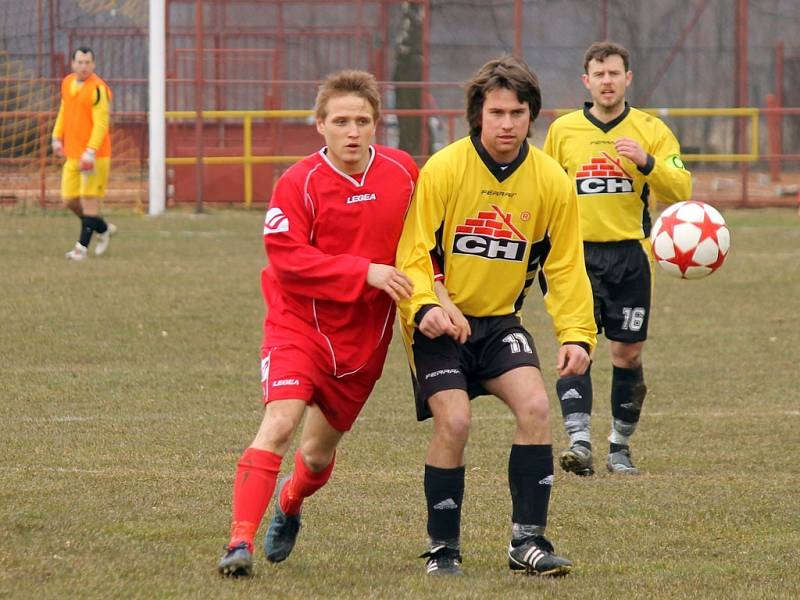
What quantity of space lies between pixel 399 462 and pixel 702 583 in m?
2.43

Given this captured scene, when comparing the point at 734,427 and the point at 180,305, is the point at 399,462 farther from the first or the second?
the point at 180,305

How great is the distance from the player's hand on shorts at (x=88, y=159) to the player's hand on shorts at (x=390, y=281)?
10.4 m

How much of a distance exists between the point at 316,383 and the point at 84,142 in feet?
36.1

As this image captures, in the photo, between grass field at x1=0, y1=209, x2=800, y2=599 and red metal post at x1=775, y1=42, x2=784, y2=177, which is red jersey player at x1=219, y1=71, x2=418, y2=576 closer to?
grass field at x1=0, y1=209, x2=800, y2=599

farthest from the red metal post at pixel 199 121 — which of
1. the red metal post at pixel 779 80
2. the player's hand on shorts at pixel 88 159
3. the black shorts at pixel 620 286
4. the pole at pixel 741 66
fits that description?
the black shorts at pixel 620 286

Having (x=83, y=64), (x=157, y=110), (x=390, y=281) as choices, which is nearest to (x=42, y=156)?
(x=157, y=110)

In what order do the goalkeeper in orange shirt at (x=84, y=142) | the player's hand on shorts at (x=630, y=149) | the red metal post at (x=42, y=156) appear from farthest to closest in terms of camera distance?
the red metal post at (x=42, y=156), the goalkeeper in orange shirt at (x=84, y=142), the player's hand on shorts at (x=630, y=149)

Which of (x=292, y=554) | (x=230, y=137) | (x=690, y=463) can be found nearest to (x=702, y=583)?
(x=292, y=554)

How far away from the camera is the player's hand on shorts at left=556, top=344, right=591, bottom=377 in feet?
16.6

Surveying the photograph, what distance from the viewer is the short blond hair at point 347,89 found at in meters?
5.10

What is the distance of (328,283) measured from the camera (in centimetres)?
494

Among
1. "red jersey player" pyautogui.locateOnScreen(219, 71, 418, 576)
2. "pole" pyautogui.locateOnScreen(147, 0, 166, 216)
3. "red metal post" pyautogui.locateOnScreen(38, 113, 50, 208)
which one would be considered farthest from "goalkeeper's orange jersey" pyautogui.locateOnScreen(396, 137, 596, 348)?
"red metal post" pyautogui.locateOnScreen(38, 113, 50, 208)

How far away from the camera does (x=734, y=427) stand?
819cm

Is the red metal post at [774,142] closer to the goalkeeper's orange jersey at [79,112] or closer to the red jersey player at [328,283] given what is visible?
the goalkeeper's orange jersey at [79,112]
